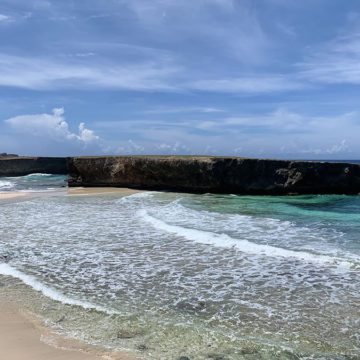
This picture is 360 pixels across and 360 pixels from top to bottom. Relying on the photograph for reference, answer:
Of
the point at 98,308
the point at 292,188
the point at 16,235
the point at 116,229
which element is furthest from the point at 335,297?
the point at 292,188

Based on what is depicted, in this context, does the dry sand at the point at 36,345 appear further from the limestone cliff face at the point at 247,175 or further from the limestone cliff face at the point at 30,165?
the limestone cliff face at the point at 30,165

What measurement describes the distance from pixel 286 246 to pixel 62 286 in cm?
559

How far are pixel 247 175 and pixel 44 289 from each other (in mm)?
21103

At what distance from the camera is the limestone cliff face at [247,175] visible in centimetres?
2722

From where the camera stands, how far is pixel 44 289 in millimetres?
7973

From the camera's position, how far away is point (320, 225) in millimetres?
14719

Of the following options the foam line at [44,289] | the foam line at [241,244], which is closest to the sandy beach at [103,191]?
the foam line at [241,244]

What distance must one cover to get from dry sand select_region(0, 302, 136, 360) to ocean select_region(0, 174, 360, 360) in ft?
0.77

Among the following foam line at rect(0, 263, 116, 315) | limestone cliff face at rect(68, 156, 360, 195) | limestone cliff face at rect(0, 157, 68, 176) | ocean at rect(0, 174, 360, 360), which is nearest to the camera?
ocean at rect(0, 174, 360, 360)

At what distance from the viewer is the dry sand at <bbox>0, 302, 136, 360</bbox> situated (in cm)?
524

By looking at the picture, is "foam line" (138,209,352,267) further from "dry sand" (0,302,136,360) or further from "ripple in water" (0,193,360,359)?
"dry sand" (0,302,136,360)

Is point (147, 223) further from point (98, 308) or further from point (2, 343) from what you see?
point (2, 343)

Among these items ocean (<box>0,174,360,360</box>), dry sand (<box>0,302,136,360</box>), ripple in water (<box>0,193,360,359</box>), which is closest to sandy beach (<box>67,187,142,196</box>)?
ripple in water (<box>0,193,360,359</box>)

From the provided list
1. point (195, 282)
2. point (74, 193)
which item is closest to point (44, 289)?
point (195, 282)
